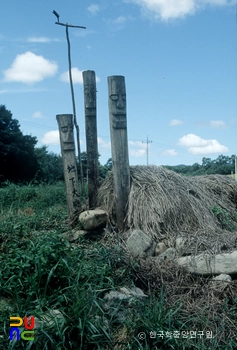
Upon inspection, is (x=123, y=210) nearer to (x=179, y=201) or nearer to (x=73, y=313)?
(x=179, y=201)

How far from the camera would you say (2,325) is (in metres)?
3.52

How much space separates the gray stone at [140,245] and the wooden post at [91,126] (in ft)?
4.73

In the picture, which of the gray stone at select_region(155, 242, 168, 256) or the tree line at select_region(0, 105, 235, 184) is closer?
the gray stone at select_region(155, 242, 168, 256)

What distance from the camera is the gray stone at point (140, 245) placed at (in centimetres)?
512

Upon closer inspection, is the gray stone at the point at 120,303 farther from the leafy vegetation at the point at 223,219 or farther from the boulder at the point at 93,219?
the leafy vegetation at the point at 223,219

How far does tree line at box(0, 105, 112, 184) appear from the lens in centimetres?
1508

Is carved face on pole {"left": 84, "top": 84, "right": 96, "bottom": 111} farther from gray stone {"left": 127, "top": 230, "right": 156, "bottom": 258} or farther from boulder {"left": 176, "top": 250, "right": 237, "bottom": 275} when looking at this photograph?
boulder {"left": 176, "top": 250, "right": 237, "bottom": 275}

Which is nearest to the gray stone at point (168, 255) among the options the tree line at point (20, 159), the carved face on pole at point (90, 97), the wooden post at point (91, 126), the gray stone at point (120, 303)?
the gray stone at point (120, 303)

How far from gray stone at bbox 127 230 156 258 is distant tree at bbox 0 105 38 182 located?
33.8ft

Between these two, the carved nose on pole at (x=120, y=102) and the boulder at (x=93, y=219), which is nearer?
the boulder at (x=93, y=219)

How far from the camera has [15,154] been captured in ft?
49.6

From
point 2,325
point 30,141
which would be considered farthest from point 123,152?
point 30,141
